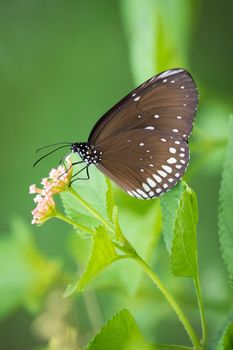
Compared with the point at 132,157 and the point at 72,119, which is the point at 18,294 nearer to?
the point at 132,157

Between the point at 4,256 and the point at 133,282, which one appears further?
the point at 4,256

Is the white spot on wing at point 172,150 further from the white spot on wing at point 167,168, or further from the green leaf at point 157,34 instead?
the green leaf at point 157,34

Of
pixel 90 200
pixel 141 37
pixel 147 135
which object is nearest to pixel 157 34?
pixel 141 37

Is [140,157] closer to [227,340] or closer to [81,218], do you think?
[81,218]

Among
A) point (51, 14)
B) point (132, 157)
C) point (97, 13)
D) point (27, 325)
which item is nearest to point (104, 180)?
point (132, 157)

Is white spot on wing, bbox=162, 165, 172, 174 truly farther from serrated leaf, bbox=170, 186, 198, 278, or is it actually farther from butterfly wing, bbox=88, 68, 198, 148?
serrated leaf, bbox=170, 186, 198, 278
